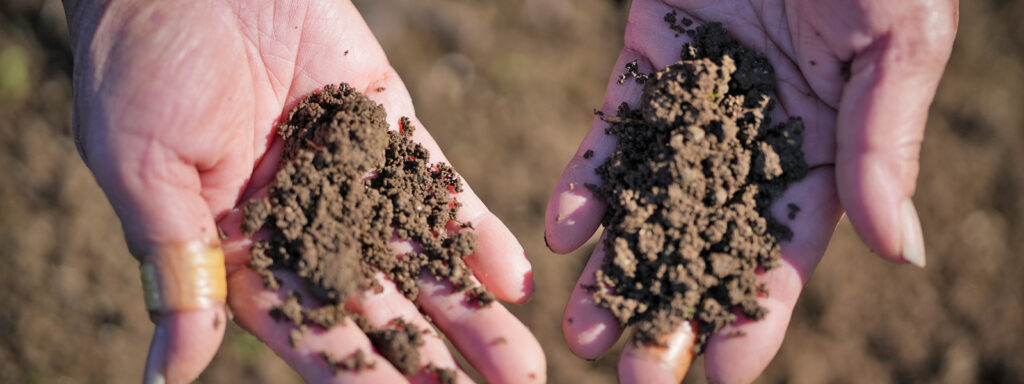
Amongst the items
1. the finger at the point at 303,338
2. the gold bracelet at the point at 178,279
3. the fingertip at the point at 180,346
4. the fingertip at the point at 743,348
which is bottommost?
the fingertip at the point at 743,348

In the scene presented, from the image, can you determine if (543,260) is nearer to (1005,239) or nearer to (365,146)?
(365,146)

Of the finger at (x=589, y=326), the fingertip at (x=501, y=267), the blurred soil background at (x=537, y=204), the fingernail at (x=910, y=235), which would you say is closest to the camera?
the fingernail at (x=910, y=235)

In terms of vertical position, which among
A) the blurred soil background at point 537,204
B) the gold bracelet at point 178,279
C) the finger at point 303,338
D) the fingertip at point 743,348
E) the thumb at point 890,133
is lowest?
the blurred soil background at point 537,204

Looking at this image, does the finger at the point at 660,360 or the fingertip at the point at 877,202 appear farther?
the finger at the point at 660,360

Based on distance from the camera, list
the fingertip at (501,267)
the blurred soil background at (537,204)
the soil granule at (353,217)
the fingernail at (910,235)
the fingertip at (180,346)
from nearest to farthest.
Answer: the fingertip at (180,346), the fingernail at (910,235), the soil granule at (353,217), the fingertip at (501,267), the blurred soil background at (537,204)

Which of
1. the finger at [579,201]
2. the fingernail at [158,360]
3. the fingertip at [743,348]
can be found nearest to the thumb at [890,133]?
the fingertip at [743,348]

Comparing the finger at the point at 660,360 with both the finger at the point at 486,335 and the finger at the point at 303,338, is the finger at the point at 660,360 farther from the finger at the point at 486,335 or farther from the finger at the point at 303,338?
the finger at the point at 303,338

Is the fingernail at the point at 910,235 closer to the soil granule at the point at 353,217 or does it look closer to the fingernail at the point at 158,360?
the soil granule at the point at 353,217

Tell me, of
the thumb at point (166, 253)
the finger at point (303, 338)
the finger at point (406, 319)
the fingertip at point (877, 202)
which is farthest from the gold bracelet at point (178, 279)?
the fingertip at point (877, 202)

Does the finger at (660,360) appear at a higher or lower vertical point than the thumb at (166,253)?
lower

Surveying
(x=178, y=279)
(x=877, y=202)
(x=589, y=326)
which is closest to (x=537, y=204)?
(x=589, y=326)
